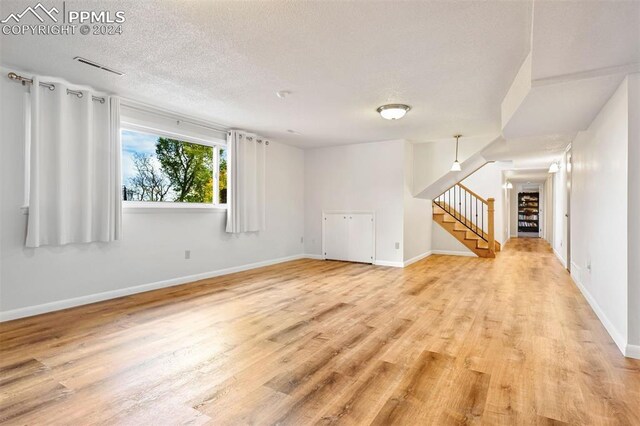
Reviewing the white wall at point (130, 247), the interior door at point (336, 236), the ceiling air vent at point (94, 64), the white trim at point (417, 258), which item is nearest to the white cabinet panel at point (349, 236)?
the interior door at point (336, 236)

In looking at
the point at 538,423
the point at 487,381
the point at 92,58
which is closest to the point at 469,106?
the point at 487,381

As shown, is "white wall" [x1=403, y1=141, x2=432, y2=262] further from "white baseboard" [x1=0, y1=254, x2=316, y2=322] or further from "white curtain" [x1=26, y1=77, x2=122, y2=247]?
"white curtain" [x1=26, y1=77, x2=122, y2=247]

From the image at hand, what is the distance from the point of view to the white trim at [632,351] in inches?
92.6

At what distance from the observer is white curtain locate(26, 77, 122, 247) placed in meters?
3.20

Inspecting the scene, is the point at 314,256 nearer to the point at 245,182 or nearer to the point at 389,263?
the point at 389,263

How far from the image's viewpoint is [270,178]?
6.30 meters

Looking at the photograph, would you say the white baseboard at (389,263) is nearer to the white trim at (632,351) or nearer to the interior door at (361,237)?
the interior door at (361,237)

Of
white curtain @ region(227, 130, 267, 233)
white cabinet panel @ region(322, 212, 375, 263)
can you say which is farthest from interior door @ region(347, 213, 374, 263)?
white curtain @ region(227, 130, 267, 233)

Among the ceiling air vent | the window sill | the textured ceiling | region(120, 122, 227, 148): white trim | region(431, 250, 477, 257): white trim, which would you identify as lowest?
region(431, 250, 477, 257): white trim

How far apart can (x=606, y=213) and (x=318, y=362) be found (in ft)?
9.61

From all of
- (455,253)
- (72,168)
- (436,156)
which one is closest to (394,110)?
(436,156)

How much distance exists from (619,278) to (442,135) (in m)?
3.69

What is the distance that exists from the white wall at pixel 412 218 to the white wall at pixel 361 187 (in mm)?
161

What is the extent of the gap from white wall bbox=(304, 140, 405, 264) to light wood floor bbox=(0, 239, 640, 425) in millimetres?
2284
